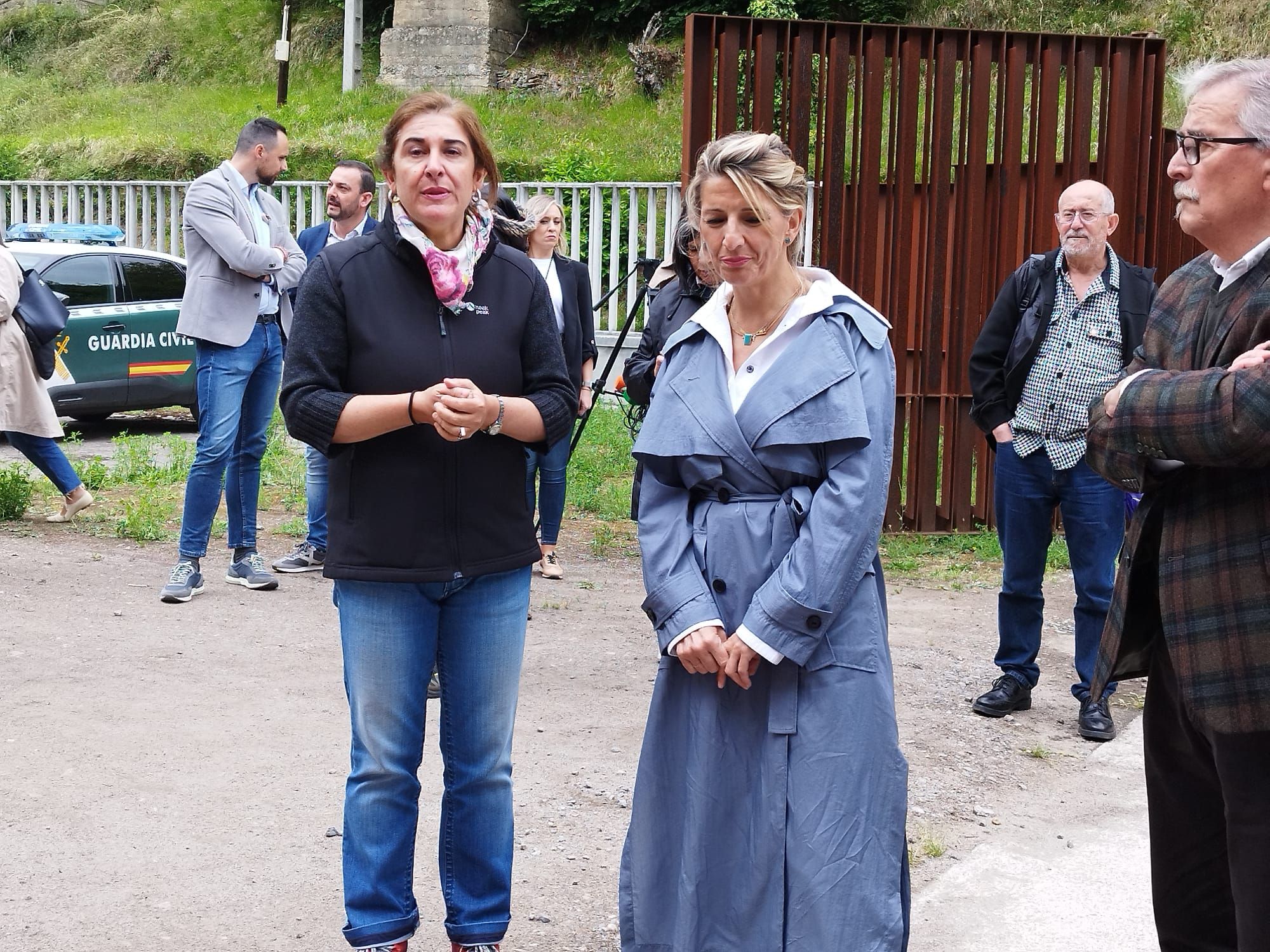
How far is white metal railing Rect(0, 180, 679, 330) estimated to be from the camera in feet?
49.9

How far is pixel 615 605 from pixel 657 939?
14.3 ft

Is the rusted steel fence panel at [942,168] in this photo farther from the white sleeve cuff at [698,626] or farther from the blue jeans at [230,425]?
the white sleeve cuff at [698,626]

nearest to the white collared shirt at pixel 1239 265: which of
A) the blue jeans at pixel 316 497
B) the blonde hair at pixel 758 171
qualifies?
the blonde hair at pixel 758 171

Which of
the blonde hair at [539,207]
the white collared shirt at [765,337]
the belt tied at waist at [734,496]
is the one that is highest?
the blonde hair at [539,207]

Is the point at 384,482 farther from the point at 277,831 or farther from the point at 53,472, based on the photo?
the point at 53,472

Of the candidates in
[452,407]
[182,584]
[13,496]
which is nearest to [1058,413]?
[452,407]

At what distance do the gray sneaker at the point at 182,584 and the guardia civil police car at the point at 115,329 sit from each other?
5275mm

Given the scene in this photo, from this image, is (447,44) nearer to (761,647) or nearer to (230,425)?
(230,425)

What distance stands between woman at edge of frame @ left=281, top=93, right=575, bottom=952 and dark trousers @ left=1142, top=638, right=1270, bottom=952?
1488mm

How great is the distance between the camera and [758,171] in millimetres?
2996

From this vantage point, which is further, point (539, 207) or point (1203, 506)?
point (539, 207)

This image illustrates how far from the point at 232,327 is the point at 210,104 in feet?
93.2

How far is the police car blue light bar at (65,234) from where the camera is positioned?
13438mm

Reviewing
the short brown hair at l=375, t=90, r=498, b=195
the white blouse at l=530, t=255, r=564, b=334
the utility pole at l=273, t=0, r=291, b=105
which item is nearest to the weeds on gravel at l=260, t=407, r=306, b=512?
the white blouse at l=530, t=255, r=564, b=334
